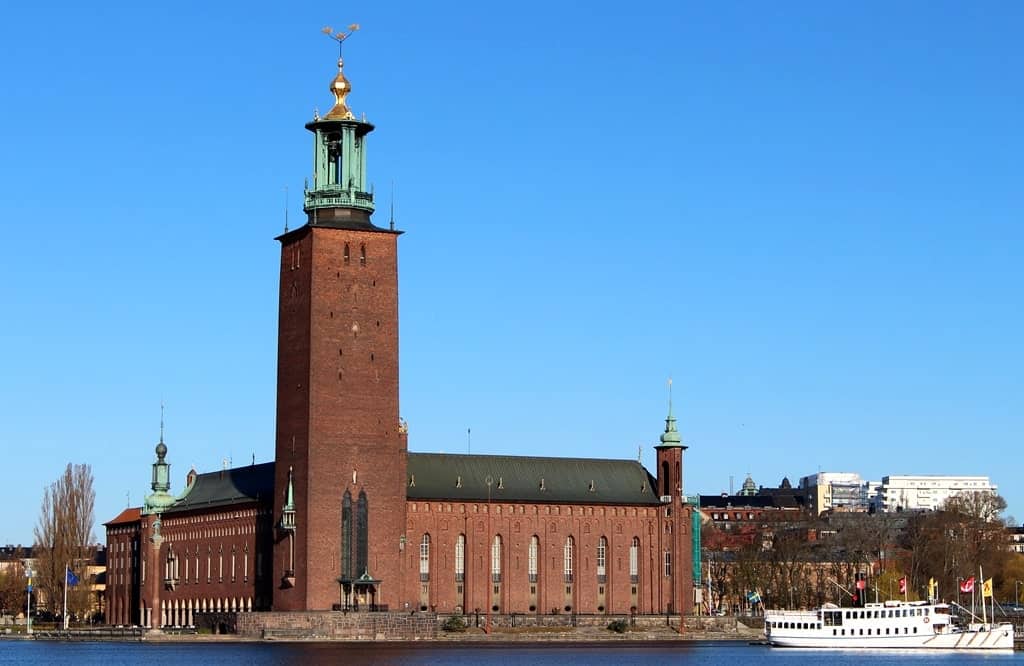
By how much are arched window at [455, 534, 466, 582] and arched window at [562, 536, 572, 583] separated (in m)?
6.72

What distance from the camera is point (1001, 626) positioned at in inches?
4313

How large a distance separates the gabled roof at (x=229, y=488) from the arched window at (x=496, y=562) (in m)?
13.7

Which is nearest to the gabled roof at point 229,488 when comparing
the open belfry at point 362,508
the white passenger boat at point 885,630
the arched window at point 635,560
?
the open belfry at point 362,508

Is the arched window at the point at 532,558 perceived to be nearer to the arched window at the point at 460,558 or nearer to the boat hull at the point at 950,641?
the arched window at the point at 460,558

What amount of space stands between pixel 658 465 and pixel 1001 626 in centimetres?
2690

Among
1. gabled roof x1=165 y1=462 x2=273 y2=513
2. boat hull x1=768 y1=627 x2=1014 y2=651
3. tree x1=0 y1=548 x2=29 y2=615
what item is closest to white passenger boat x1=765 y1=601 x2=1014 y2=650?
boat hull x1=768 y1=627 x2=1014 y2=651

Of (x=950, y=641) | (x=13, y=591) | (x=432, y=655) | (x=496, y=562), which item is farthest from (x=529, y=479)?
(x=13, y=591)

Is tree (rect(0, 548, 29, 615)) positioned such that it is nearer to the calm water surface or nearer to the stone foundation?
the calm water surface

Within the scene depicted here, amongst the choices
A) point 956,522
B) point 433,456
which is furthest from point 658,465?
point 956,522

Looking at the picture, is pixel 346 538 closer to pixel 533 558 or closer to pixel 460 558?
pixel 460 558

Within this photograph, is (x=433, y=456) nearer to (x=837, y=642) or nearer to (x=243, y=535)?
(x=243, y=535)

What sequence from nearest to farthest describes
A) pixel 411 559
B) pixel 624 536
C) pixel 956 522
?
pixel 411 559 < pixel 624 536 < pixel 956 522

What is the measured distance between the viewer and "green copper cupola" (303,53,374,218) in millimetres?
114750

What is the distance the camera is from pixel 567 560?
127 meters
